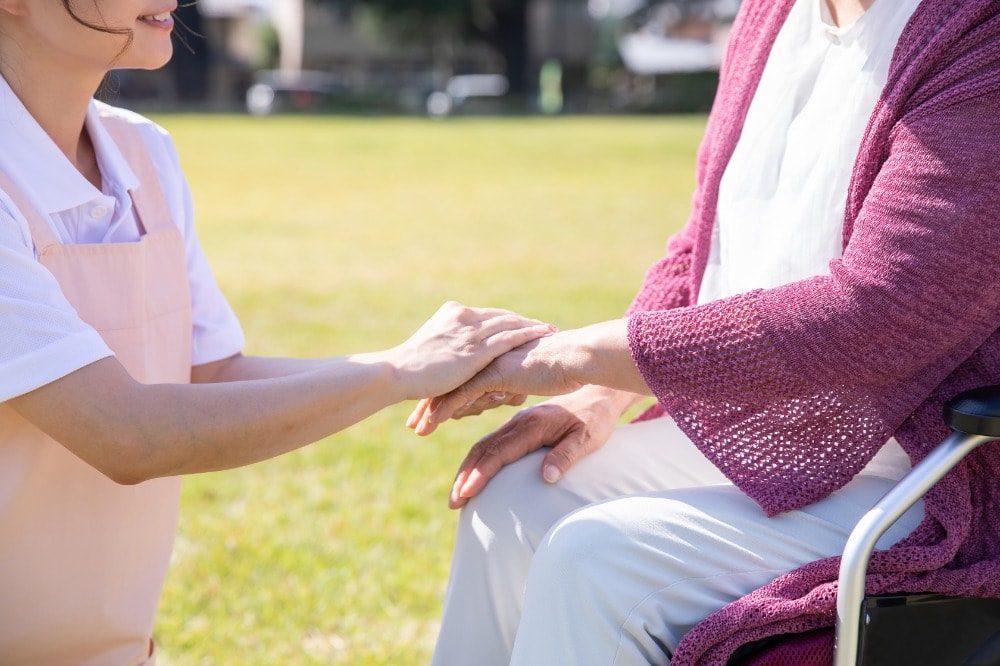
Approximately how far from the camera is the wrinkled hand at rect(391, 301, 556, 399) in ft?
6.86

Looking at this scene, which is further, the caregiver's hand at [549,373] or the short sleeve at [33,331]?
the caregiver's hand at [549,373]

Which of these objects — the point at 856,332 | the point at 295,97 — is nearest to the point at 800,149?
the point at 856,332

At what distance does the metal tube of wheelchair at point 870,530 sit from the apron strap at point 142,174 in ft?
4.44

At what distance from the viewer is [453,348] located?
2117 millimetres

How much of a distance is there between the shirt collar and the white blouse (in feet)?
3.80

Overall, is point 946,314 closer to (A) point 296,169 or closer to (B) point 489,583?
(B) point 489,583

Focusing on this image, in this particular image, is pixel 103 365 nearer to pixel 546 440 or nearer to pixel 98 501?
pixel 98 501

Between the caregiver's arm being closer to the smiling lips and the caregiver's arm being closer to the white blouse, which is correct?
the white blouse

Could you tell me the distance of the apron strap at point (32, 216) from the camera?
1861 mm

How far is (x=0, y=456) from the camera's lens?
6.20ft

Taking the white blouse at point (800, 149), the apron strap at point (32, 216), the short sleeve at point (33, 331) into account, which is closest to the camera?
the short sleeve at point (33, 331)

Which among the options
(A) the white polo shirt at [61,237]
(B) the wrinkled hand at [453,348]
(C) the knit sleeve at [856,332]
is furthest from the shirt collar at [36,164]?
(C) the knit sleeve at [856,332]

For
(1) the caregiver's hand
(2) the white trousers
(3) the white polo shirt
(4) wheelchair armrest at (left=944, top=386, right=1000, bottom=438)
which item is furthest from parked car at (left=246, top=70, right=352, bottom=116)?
(4) wheelchair armrest at (left=944, top=386, right=1000, bottom=438)

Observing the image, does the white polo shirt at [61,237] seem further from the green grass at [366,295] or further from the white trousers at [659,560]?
the green grass at [366,295]
